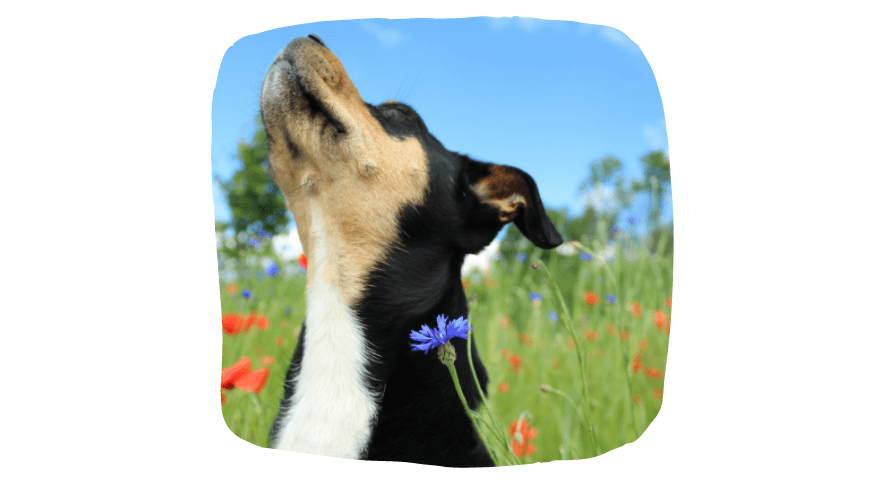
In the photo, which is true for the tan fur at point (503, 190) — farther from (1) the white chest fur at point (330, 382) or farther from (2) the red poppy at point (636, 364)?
(2) the red poppy at point (636, 364)

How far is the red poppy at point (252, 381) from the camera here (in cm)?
243

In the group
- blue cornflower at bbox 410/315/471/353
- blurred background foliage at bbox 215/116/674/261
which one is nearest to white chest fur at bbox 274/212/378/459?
blue cornflower at bbox 410/315/471/353

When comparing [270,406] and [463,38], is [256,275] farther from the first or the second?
[463,38]

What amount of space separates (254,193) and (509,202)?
1136 millimetres

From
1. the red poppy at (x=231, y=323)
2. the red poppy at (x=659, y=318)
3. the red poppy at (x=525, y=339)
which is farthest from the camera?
the red poppy at (x=525, y=339)

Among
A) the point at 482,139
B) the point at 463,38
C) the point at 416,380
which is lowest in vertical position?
the point at 416,380

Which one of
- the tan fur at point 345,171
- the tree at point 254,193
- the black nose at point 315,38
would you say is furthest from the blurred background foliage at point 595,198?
the black nose at point 315,38

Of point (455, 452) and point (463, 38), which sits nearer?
point (455, 452)

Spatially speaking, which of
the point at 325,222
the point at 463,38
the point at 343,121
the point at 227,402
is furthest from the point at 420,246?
the point at 227,402

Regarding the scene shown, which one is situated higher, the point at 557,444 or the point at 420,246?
the point at 420,246

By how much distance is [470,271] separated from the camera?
256 centimetres

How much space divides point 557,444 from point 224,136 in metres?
1.92

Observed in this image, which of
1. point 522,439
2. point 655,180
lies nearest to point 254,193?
point 522,439

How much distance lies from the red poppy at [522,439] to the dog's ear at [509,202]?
754 millimetres
